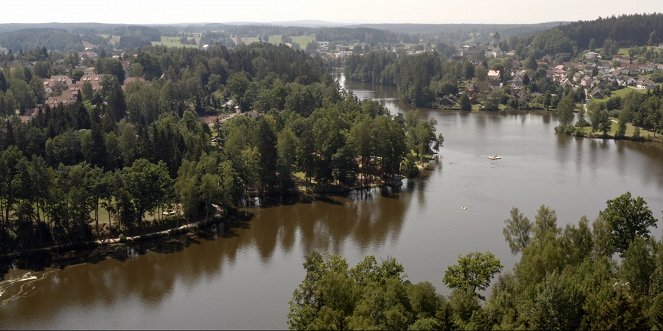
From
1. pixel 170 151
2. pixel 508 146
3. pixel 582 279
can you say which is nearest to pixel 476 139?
pixel 508 146

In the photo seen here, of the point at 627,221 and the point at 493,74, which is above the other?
the point at 493,74

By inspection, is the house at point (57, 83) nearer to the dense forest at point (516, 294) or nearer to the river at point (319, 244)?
the river at point (319, 244)

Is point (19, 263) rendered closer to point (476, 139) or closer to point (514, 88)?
point (476, 139)

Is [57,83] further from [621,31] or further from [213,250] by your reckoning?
[621,31]

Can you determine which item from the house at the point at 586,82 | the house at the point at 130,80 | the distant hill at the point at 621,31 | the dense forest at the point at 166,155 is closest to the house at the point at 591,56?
the distant hill at the point at 621,31

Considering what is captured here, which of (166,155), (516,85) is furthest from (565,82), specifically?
(166,155)
